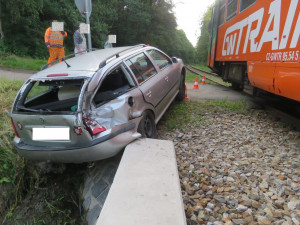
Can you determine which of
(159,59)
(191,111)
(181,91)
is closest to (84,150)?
(159,59)

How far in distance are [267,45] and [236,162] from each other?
2276mm

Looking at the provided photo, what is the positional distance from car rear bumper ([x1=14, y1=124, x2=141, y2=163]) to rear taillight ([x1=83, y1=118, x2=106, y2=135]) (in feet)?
0.30

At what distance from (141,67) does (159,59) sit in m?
1.05

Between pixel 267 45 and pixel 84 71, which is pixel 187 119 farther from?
pixel 84 71

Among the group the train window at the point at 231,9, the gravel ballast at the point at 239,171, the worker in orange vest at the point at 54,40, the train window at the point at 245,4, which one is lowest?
the gravel ballast at the point at 239,171

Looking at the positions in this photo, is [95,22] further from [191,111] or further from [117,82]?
[117,82]

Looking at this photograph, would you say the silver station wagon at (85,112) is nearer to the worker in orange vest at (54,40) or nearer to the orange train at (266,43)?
the orange train at (266,43)

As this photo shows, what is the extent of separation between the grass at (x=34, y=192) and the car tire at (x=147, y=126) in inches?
43.5

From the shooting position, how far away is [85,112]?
2547 mm

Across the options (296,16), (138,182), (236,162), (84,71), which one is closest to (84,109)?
(84,71)

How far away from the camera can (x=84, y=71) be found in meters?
2.78

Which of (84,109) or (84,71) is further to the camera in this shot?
(84,71)

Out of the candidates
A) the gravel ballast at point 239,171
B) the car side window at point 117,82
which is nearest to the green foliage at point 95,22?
the car side window at point 117,82

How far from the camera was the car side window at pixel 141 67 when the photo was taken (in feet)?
11.4
